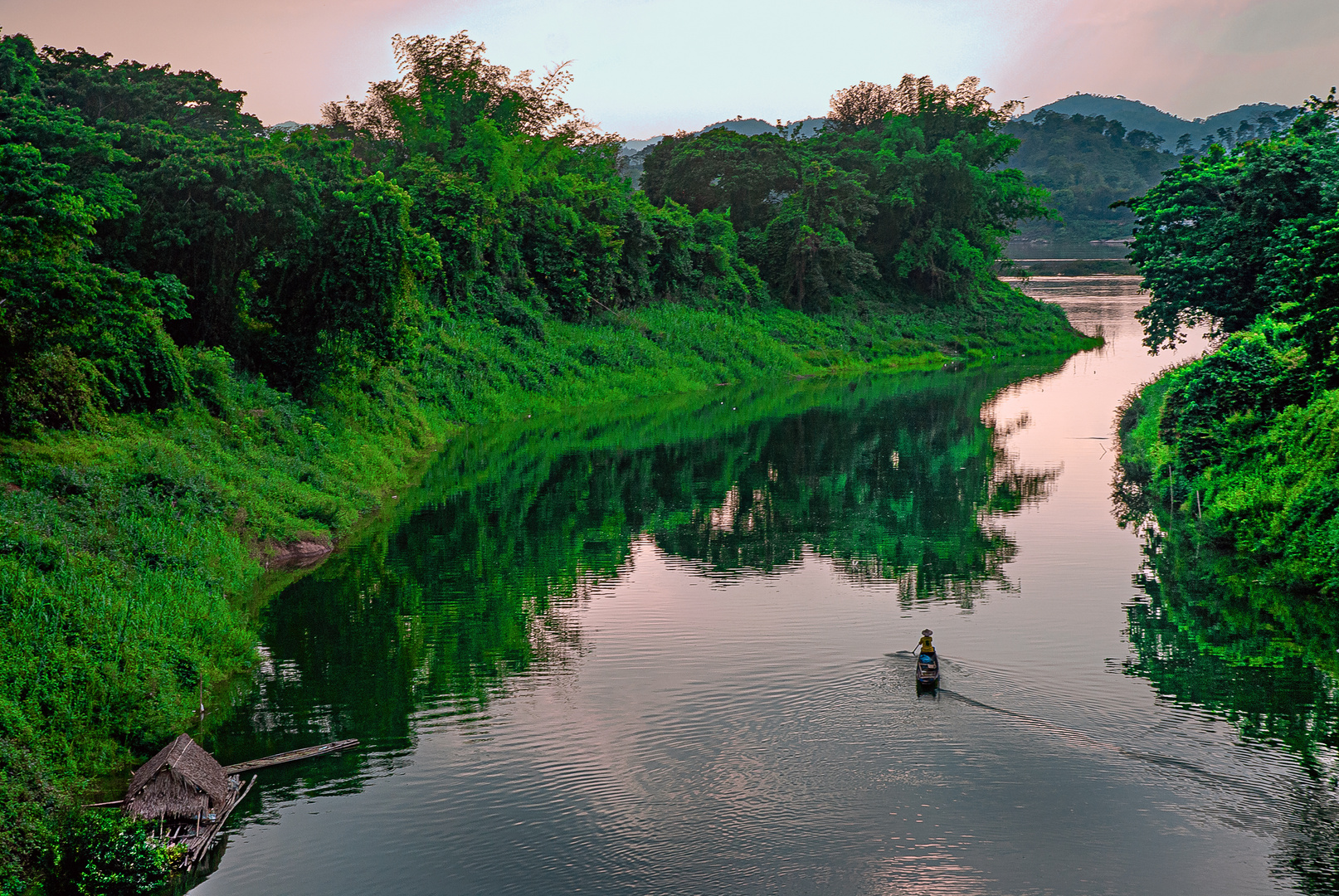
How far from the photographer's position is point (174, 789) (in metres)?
10.7

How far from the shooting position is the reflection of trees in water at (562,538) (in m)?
14.3

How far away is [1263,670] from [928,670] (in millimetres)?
4878

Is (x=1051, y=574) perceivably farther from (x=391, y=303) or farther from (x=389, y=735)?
(x=391, y=303)

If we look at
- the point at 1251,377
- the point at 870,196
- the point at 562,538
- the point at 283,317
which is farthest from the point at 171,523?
the point at 870,196

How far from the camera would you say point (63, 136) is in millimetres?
22875

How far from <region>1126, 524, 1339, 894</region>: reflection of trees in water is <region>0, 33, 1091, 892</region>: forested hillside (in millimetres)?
10350

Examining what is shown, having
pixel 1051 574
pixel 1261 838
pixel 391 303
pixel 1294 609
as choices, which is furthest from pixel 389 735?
pixel 391 303

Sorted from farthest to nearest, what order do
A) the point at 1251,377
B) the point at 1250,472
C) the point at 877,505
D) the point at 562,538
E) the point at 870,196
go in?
the point at 870,196 → the point at 877,505 → the point at 562,538 → the point at 1251,377 → the point at 1250,472

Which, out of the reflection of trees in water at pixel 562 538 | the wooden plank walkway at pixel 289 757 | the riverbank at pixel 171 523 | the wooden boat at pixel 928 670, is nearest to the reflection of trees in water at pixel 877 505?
the reflection of trees in water at pixel 562 538

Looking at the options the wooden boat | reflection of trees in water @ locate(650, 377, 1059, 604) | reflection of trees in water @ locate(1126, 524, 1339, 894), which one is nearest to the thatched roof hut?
the wooden boat

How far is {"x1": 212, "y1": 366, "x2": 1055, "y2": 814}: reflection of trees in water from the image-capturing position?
47.0ft

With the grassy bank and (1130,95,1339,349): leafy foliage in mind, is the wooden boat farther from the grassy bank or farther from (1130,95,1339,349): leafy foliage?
(1130,95,1339,349): leafy foliage

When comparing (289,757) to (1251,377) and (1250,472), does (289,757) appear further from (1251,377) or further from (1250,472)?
(1251,377)

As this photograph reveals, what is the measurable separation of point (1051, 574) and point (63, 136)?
798 inches
